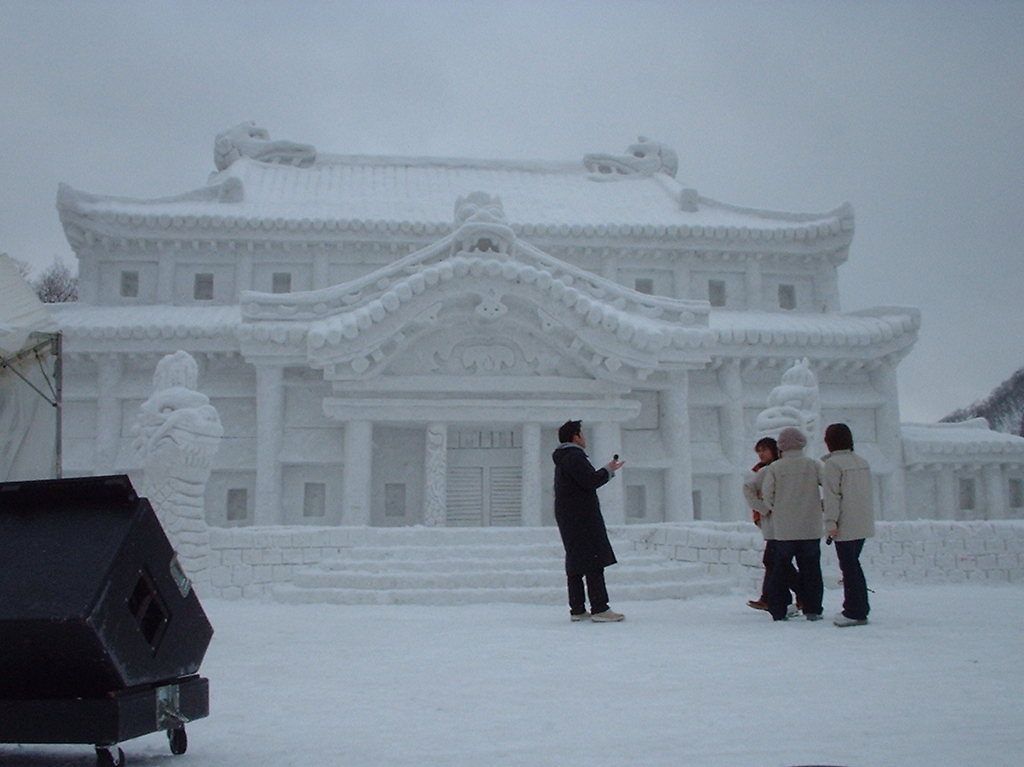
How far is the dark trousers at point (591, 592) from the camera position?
8391mm

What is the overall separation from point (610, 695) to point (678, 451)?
47.3 ft

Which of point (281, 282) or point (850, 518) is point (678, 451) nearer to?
point (281, 282)

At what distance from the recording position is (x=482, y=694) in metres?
Answer: 5.30

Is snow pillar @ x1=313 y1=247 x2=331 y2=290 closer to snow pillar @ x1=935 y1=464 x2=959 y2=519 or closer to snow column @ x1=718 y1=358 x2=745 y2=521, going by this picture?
snow column @ x1=718 y1=358 x2=745 y2=521

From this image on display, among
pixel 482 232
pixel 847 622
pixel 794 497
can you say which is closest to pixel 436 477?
pixel 482 232

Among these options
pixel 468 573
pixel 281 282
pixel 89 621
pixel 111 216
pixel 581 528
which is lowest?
pixel 468 573

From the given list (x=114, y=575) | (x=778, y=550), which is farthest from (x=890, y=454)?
(x=114, y=575)

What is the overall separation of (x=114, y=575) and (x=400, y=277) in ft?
51.6

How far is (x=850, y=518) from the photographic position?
26.1 feet

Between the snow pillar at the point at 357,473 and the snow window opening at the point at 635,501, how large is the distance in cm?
607

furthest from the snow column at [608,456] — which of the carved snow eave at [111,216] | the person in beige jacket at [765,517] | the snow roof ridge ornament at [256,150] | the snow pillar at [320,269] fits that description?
the snow roof ridge ornament at [256,150]

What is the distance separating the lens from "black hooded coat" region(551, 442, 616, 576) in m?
8.29

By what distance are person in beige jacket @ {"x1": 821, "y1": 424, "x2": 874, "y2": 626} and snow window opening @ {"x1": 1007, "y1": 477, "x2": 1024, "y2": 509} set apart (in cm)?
1821

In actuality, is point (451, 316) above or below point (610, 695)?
above
